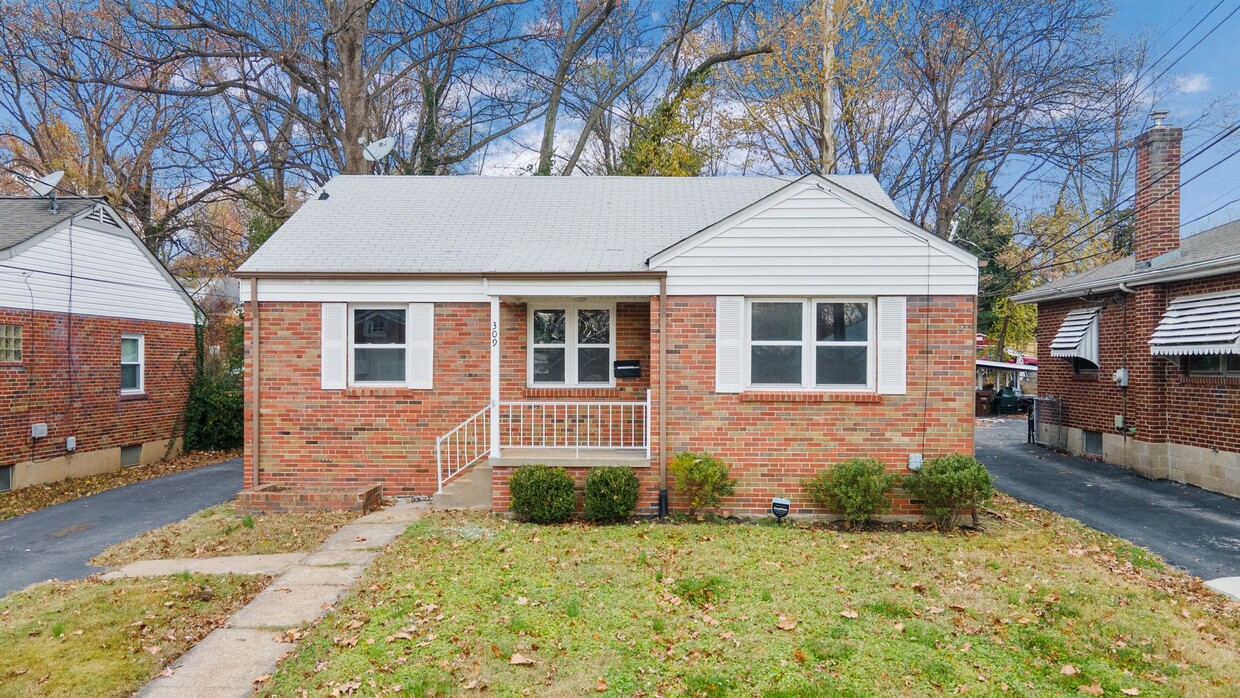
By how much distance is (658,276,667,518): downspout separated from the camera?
845cm

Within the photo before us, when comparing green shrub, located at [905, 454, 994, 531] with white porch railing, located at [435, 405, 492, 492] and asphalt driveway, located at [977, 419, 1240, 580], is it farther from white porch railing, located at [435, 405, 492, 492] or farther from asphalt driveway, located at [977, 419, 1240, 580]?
white porch railing, located at [435, 405, 492, 492]

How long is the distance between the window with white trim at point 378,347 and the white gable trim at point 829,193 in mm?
4234

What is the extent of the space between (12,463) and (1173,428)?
20.7m

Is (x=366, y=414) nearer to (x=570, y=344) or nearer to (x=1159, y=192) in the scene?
(x=570, y=344)

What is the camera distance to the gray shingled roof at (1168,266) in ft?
34.6

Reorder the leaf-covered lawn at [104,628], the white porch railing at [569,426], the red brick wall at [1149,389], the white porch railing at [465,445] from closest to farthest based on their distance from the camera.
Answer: the leaf-covered lawn at [104,628], the white porch railing at [569,426], the white porch railing at [465,445], the red brick wall at [1149,389]

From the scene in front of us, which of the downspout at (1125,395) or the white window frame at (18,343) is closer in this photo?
the white window frame at (18,343)

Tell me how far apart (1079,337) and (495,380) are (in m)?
12.3

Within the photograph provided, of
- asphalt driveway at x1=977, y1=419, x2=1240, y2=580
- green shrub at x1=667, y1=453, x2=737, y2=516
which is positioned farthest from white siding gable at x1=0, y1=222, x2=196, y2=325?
asphalt driveway at x1=977, y1=419, x2=1240, y2=580

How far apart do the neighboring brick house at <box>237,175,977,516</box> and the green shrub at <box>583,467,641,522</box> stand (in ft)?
1.20

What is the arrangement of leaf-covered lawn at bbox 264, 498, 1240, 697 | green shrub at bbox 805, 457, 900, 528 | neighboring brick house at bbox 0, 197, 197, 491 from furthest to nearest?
1. neighboring brick house at bbox 0, 197, 197, 491
2. green shrub at bbox 805, 457, 900, 528
3. leaf-covered lawn at bbox 264, 498, 1240, 697

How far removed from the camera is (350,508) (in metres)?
8.99

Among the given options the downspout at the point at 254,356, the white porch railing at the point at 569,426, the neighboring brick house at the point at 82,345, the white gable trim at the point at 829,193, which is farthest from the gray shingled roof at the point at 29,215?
the white gable trim at the point at 829,193

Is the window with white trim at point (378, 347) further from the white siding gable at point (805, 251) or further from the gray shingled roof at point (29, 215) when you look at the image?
the gray shingled roof at point (29, 215)
